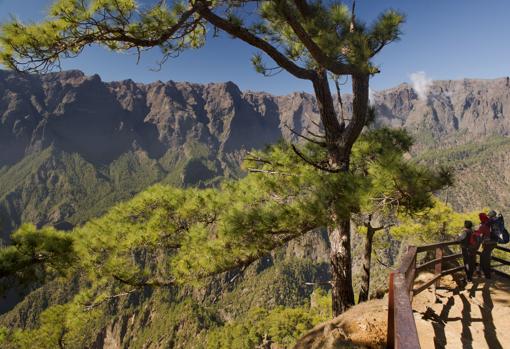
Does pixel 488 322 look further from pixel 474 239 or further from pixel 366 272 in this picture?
pixel 366 272

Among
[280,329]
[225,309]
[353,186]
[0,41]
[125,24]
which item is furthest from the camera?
[225,309]

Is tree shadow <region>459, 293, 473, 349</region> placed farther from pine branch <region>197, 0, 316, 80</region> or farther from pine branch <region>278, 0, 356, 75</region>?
pine branch <region>197, 0, 316, 80</region>

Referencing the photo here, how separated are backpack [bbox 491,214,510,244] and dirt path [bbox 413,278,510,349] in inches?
45.5

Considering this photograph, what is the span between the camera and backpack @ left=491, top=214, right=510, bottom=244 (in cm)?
731

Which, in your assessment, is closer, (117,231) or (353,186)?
(353,186)

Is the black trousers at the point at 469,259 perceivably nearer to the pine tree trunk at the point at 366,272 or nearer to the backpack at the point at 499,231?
the backpack at the point at 499,231

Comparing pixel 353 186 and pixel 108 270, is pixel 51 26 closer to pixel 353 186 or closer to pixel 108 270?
pixel 108 270

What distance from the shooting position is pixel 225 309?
143 m

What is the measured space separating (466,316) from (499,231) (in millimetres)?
2562

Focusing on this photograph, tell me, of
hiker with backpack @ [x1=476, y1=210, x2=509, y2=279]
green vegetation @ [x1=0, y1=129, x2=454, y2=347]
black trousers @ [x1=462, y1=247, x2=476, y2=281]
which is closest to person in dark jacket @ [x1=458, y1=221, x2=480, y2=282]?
black trousers @ [x1=462, y1=247, x2=476, y2=281]

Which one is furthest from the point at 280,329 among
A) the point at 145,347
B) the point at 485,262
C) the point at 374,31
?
the point at 145,347

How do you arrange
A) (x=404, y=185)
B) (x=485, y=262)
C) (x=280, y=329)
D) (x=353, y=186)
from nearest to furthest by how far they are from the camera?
1. (x=404, y=185)
2. (x=353, y=186)
3. (x=485, y=262)
4. (x=280, y=329)

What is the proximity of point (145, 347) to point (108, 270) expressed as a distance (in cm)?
12984

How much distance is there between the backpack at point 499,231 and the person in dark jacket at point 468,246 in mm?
413
